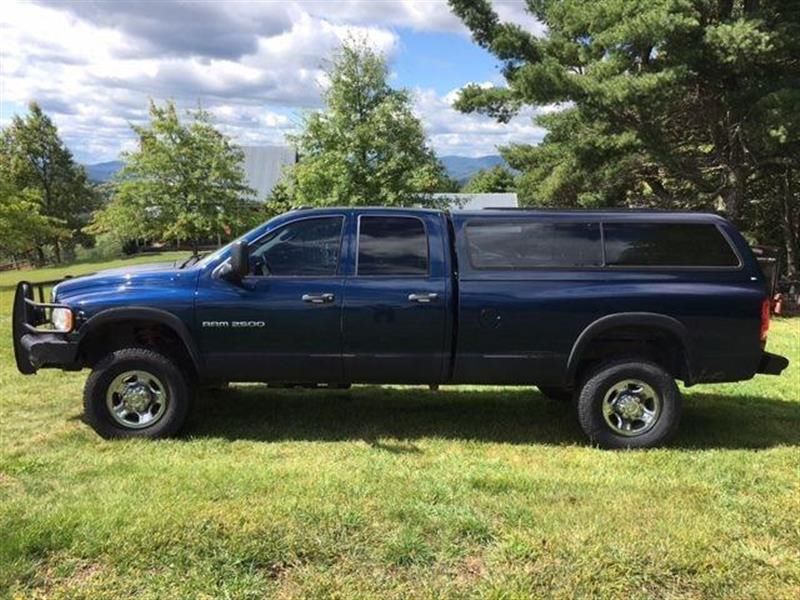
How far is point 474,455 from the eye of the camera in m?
5.31

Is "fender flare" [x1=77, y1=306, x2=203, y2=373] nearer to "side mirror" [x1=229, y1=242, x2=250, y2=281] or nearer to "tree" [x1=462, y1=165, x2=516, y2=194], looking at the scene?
"side mirror" [x1=229, y1=242, x2=250, y2=281]

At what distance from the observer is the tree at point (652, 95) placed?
14734mm

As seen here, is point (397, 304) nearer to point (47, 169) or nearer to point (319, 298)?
point (319, 298)

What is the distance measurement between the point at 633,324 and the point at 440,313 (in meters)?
1.44

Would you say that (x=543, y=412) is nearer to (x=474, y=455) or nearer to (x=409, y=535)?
(x=474, y=455)

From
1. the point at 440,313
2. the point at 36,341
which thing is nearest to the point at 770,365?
the point at 440,313

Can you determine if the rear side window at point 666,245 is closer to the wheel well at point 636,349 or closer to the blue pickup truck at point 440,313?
the blue pickup truck at point 440,313

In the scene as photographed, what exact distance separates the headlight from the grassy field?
0.83 metres

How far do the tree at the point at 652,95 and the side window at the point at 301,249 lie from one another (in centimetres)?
1080

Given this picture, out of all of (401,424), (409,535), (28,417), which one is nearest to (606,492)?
(409,535)

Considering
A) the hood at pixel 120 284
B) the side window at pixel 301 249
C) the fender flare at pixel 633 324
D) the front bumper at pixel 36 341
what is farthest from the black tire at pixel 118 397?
the fender flare at pixel 633 324

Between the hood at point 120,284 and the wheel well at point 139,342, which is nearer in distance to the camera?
the hood at point 120,284

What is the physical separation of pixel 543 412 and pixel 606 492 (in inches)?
83.0

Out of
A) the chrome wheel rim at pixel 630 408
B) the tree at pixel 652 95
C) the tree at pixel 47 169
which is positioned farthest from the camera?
the tree at pixel 47 169
